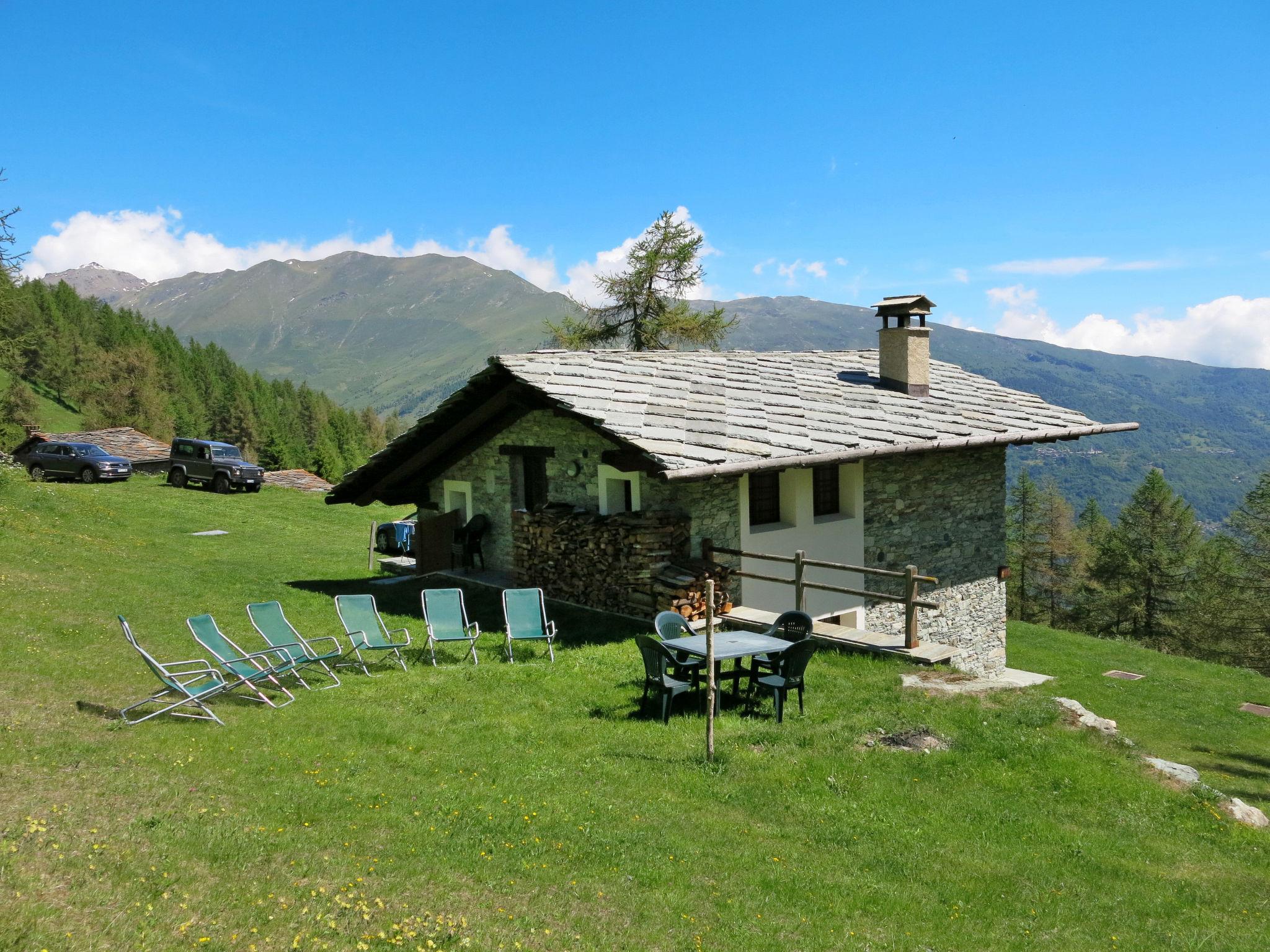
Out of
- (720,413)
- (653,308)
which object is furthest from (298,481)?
(720,413)

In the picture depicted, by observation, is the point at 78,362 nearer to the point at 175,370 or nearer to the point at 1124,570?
the point at 175,370

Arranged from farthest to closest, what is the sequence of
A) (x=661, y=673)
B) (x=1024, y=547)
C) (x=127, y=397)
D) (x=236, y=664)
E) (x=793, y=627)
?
1. (x=127, y=397)
2. (x=1024, y=547)
3. (x=793, y=627)
4. (x=236, y=664)
5. (x=661, y=673)

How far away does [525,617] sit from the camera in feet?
38.7

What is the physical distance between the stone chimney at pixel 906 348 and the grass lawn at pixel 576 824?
8.14 m

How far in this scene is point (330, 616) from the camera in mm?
14789

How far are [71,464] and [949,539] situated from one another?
32451mm

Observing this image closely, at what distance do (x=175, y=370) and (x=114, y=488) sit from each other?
57324mm

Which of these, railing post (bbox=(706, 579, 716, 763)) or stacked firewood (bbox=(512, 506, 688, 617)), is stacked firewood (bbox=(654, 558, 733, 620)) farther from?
railing post (bbox=(706, 579, 716, 763))

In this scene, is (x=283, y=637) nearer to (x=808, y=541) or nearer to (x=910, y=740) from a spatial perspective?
(x=910, y=740)

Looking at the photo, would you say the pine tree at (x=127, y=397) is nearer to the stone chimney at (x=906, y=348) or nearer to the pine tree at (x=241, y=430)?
the pine tree at (x=241, y=430)

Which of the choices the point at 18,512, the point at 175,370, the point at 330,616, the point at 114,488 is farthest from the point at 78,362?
the point at 330,616

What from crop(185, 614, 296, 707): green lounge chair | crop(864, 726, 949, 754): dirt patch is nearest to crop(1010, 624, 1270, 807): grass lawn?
crop(864, 726, 949, 754): dirt patch

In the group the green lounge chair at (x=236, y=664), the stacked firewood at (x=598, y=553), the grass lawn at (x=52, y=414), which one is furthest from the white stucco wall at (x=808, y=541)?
the grass lawn at (x=52, y=414)

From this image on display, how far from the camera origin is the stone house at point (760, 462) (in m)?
13.0
